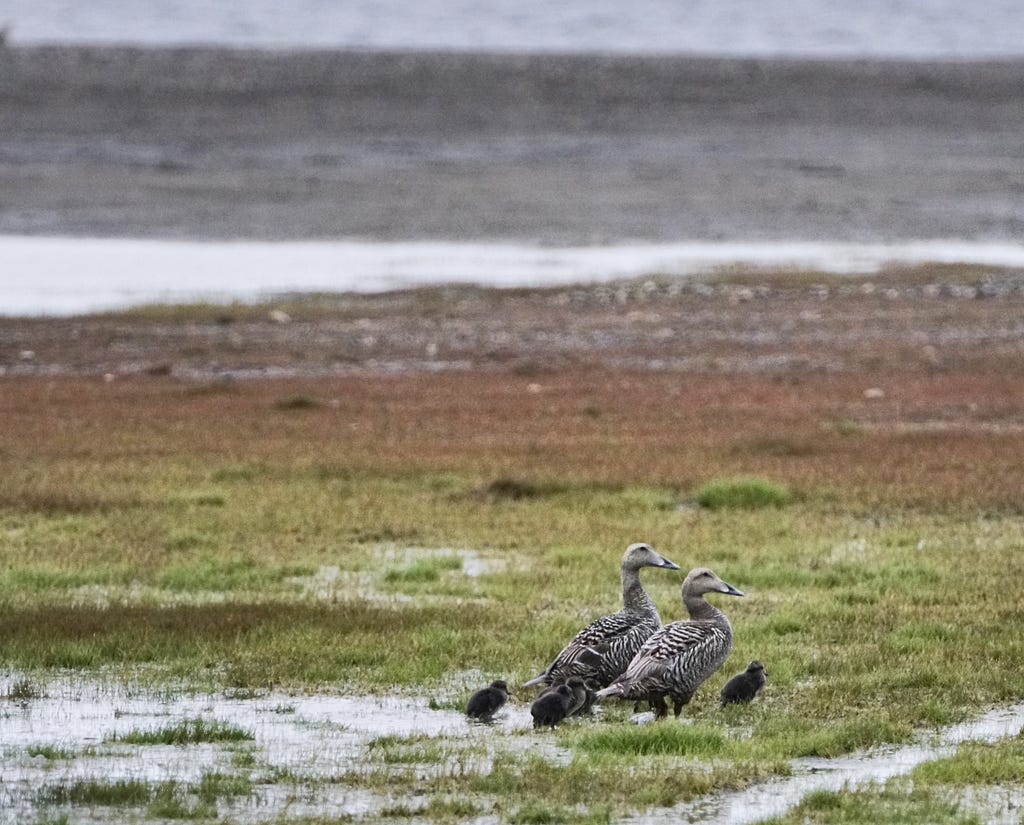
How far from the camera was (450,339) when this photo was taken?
1437 inches

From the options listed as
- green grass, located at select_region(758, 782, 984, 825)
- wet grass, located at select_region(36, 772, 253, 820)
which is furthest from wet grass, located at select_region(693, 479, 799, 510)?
wet grass, located at select_region(36, 772, 253, 820)

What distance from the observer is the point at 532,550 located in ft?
53.2

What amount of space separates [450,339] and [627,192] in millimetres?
26438

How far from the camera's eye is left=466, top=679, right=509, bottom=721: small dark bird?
1014 centimetres

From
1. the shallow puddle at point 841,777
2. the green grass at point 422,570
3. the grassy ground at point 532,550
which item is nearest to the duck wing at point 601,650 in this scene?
the grassy ground at point 532,550

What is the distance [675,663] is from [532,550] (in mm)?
6131

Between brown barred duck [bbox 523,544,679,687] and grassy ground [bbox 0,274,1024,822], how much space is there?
1.57ft

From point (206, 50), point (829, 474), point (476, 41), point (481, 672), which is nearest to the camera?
point (481, 672)

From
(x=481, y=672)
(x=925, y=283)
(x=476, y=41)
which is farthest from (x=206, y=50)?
(x=481, y=672)

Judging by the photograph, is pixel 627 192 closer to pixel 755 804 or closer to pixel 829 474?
pixel 829 474

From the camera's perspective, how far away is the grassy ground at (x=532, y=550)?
978 centimetres

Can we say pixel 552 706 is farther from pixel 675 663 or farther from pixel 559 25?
pixel 559 25

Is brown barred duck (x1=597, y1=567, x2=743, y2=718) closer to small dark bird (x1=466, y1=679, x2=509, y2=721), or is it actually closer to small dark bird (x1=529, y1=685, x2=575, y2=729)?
small dark bird (x1=529, y1=685, x2=575, y2=729)

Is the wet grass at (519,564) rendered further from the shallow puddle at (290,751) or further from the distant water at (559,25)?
the distant water at (559,25)
